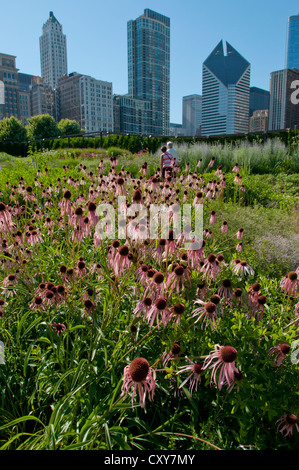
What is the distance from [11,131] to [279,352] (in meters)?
56.0

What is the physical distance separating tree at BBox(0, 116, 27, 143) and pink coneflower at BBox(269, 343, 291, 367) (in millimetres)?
54317

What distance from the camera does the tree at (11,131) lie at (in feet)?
163

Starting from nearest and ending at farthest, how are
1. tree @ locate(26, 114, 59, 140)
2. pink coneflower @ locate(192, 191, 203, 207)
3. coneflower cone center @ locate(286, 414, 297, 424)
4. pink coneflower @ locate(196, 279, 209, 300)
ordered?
coneflower cone center @ locate(286, 414, 297, 424)
pink coneflower @ locate(196, 279, 209, 300)
pink coneflower @ locate(192, 191, 203, 207)
tree @ locate(26, 114, 59, 140)

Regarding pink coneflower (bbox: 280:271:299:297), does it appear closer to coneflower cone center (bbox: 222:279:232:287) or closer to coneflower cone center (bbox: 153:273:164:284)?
coneflower cone center (bbox: 222:279:232:287)

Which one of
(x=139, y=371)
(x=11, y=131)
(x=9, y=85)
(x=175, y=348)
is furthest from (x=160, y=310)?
(x=9, y=85)

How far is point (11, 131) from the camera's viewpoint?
50.2 metres

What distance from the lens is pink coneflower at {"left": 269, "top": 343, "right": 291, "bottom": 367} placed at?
146 centimetres

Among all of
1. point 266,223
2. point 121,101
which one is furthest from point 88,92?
point 266,223

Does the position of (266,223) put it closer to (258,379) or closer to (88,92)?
(258,379)

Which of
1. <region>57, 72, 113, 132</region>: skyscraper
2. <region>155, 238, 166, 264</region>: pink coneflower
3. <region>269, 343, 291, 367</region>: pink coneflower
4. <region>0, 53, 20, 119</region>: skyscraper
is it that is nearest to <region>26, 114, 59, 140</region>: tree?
<region>155, 238, 166, 264</region>: pink coneflower

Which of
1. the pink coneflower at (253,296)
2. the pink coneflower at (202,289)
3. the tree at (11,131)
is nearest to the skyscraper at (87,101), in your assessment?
the tree at (11,131)

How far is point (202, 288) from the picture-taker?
1754mm

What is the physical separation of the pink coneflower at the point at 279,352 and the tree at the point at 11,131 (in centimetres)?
5432

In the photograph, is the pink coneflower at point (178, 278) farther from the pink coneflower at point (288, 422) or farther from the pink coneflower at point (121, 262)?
the pink coneflower at point (288, 422)
